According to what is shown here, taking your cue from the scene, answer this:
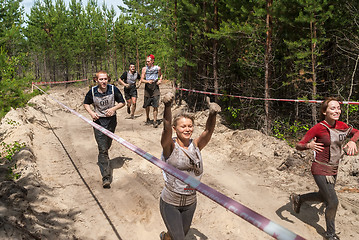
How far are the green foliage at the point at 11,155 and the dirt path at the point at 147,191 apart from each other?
45 cm

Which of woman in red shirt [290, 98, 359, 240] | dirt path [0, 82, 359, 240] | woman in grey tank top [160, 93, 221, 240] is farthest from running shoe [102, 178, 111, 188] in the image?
woman in red shirt [290, 98, 359, 240]

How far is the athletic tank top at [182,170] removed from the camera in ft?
8.54

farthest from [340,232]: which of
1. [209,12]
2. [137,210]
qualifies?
[209,12]

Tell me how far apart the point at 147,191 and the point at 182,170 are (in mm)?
2702

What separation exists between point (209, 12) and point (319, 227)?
1097 centimetres

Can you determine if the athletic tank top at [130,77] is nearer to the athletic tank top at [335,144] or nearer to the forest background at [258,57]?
the forest background at [258,57]

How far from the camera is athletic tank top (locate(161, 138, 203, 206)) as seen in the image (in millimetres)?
2604

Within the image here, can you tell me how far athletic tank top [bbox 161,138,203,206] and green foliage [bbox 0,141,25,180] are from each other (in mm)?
3605

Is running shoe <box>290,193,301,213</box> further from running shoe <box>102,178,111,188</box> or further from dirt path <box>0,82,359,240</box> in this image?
running shoe <box>102,178,111,188</box>

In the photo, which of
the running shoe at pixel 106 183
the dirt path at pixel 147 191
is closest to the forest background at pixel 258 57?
the dirt path at pixel 147 191

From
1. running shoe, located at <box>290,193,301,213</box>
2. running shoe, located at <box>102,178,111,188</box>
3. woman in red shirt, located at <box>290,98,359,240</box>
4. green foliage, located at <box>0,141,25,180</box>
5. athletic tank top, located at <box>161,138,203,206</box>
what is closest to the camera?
athletic tank top, located at <box>161,138,203,206</box>

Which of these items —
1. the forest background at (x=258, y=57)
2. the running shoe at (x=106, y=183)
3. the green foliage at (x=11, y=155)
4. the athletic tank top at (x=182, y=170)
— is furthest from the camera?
the forest background at (x=258, y=57)

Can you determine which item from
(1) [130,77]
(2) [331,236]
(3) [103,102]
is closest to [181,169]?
(2) [331,236]

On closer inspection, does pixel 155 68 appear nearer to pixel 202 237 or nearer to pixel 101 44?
pixel 202 237
